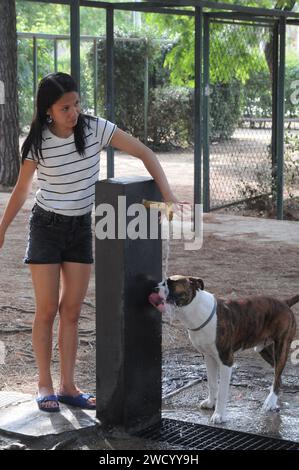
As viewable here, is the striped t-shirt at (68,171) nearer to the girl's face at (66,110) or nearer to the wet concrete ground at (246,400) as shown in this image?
the girl's face at (66,110)

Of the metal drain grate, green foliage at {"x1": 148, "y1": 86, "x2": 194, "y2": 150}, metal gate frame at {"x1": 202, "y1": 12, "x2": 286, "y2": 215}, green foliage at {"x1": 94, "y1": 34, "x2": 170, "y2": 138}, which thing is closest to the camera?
the metal drain grate

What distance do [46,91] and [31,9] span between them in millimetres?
41711

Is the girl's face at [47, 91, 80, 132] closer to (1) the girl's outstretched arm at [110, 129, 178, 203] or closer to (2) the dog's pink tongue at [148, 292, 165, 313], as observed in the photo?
(1) the girl's outstretched arm at [110, 129, 178, 203]

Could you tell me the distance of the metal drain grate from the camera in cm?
432

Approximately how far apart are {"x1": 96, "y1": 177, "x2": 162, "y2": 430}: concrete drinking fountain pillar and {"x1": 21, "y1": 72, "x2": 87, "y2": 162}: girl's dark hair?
1.03 ft

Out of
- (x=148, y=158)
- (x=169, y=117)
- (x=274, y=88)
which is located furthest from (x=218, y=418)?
(x=169, y=117)

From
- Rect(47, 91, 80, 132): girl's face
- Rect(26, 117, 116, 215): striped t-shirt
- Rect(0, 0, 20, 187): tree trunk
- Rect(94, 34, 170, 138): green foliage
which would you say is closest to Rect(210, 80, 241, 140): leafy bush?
Rect(0, 0, 20, 187): tree trunk

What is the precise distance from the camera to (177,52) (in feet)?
55.3

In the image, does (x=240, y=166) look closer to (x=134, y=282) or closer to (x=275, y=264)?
(x=275, y=264)

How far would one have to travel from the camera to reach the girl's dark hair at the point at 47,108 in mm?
4453

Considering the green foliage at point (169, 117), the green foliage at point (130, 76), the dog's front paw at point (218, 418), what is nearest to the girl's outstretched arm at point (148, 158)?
the dog's front paw at point (218, 418)

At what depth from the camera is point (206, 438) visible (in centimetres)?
445

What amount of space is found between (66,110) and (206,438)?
1.79 meters
